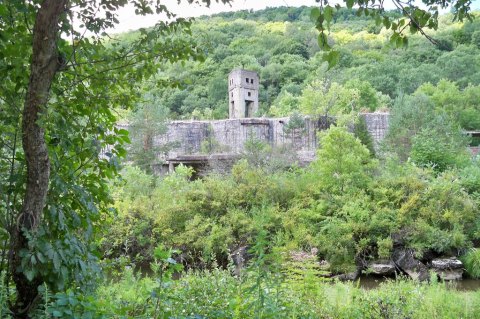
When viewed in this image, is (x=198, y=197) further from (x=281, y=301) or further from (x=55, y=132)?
(x=55, y=132)

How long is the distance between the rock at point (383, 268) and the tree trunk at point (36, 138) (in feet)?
31.8

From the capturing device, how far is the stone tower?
29.9 m

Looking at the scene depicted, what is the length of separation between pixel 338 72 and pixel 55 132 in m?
34.7

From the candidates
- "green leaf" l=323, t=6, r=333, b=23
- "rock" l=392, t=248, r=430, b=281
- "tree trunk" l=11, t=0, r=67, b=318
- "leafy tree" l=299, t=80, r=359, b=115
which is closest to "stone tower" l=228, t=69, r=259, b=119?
"leafy tree" l=299, t=80, r=359, b=115

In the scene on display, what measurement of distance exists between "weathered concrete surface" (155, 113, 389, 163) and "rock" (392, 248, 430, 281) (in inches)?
430

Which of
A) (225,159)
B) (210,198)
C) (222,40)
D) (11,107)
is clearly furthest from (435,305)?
(222,40)

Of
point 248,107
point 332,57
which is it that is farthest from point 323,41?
point 248,107

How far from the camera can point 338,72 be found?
3512 cm

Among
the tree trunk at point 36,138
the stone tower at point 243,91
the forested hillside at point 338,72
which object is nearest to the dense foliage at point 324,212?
the tree trunk at point 36,138

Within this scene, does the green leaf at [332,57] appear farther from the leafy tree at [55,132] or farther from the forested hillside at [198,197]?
the leafy tree at [55,132]

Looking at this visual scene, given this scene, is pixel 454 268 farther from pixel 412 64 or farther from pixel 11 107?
pixel 412 64

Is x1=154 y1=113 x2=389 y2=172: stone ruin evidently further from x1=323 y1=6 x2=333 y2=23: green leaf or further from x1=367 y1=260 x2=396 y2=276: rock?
x1=323 y1=6 x2=333 y2=23: green leaf

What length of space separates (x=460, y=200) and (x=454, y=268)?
2153 millimetres

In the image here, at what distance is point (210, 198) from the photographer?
12992mm
